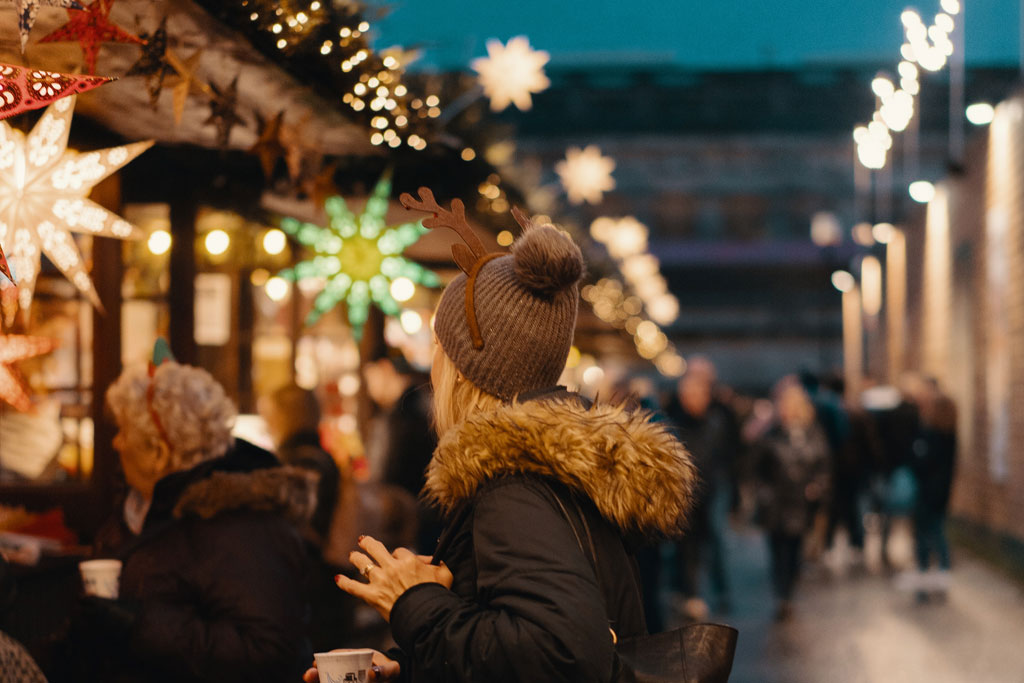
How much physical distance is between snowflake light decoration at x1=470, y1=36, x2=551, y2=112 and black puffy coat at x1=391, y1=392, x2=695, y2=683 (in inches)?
204

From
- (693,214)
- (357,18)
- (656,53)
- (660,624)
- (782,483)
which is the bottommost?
(660,624)

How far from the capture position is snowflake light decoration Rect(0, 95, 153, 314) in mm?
3334

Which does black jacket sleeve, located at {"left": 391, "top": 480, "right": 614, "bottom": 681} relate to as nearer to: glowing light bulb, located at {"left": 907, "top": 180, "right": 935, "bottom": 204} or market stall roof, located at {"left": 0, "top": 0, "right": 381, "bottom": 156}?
market stall roof, located at {"left": 0, "top": 0, "right": 381, "bottom": 156}

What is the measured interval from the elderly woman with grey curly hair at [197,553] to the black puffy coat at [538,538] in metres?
1.07

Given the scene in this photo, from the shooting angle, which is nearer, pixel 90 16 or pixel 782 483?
pixel 90 16

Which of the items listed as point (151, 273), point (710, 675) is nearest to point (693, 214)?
point (151, 273)

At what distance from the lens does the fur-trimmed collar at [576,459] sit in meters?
2.60

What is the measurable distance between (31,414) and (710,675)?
3.52 m

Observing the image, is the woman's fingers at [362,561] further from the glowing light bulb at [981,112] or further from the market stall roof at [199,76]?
the glowing light bulb at [981,112]

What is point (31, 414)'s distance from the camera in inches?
202

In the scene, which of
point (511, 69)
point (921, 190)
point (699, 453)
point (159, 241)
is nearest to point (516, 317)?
point (159, 241)

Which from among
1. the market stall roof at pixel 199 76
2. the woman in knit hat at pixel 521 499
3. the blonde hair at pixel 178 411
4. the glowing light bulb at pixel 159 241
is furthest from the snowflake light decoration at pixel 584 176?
the woman in knit hat at pixel 521 499

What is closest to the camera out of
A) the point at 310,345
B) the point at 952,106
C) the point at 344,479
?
the point at 344,479

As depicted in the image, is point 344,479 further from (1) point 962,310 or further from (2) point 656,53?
(2) point 656,53
